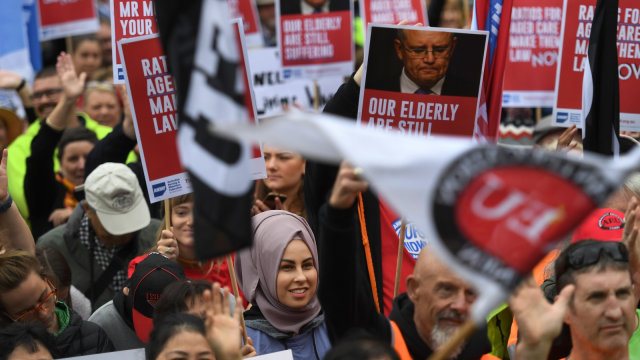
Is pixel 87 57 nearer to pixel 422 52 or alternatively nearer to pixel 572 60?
pixel 572 60

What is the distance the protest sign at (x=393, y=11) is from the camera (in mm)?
7602

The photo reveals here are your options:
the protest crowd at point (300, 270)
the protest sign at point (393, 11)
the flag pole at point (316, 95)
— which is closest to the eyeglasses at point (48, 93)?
the protest crowd at point (300, 270)

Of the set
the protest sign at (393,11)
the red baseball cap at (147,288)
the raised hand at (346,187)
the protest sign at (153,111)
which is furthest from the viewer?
the protest sign at (393,11)

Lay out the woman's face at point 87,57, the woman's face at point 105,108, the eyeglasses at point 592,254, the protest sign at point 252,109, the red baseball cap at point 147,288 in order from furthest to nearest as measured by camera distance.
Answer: the woman's face at point 87,57 < the woman's face at point 105,108 < the protest sign at point 252,109 < the red baseball cap at point 147,288 < the eyeglasses at point 592,254

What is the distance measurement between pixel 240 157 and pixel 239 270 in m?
1.70

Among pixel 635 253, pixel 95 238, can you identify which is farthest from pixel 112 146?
pixel 635 253

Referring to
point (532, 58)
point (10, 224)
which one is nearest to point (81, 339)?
point (10, 224)

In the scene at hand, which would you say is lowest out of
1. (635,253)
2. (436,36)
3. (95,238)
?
(95,238)

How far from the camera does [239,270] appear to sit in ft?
14.6

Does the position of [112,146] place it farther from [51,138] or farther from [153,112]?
[153,112]

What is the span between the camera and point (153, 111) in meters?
4.64

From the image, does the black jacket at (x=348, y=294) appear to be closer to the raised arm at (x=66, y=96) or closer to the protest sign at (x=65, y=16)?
the raised arm at (x=66, y=96)

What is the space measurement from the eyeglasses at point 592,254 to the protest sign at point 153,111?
1.81m

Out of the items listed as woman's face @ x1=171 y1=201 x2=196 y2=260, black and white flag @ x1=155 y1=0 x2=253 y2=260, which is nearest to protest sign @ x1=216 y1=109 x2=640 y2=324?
black and white flag @ x1=155 y1=0 x2=253 y2=260
